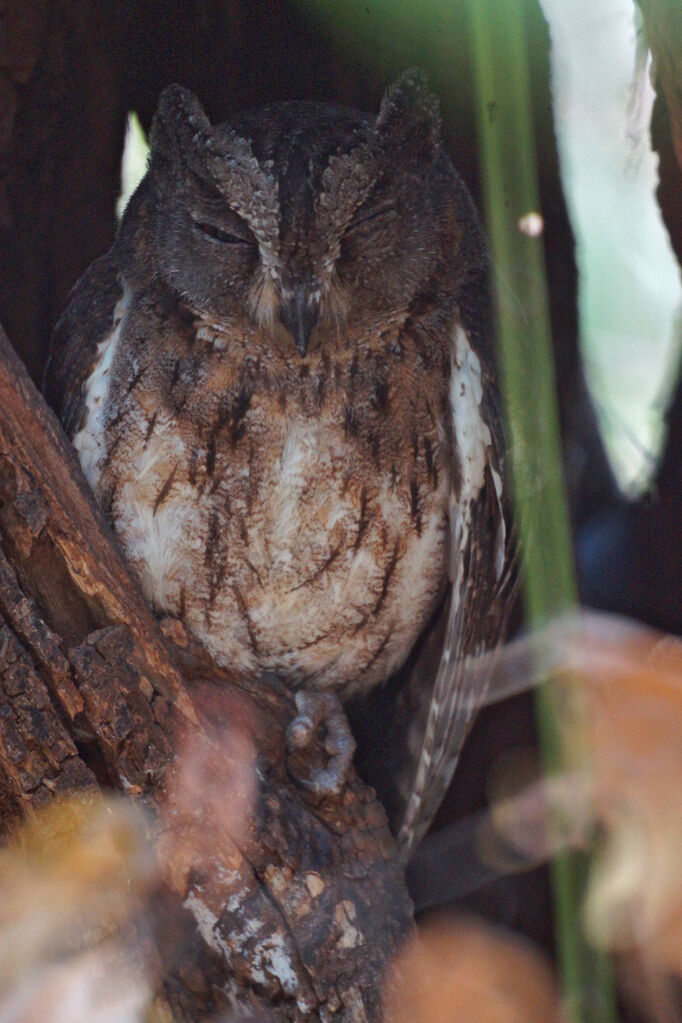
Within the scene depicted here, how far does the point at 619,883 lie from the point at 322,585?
2.82 feet

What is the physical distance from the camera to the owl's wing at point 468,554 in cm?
194

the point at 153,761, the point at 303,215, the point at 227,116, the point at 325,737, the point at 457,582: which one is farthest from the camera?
the point at 227,116

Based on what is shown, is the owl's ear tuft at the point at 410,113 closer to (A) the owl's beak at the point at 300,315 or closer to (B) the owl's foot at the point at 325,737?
(A) the owl's beak at the point at 300,315

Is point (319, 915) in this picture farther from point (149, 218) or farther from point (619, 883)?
point (149, 218)

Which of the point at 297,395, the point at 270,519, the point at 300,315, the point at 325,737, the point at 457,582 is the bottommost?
the point at 325,737

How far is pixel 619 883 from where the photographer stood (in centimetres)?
201

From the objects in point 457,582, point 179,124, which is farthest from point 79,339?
point 457,582

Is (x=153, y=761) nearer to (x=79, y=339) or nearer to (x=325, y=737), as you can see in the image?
(x=325, y=737)

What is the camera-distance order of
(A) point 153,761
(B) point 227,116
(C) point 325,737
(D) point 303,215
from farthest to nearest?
(B) point 227,116 < (C) point 325,737 < (D) point 303,215 < (A) point 153,761

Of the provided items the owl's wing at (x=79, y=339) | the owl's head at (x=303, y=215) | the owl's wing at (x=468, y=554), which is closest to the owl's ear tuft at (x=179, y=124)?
the owl's head at (x=303, y=215)

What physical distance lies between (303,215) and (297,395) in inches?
13.6

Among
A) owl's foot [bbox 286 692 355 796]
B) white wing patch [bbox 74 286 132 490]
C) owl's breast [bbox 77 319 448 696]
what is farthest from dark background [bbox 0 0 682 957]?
owl's foot [bbox 286 692 355 796]

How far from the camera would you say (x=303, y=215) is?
1.70m

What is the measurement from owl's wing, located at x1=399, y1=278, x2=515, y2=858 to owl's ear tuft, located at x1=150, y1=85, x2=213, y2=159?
2.05 feet
